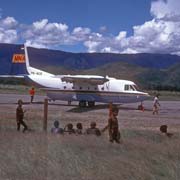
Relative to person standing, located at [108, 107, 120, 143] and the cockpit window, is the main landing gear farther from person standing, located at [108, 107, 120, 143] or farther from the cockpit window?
person standing, located at [108, 107, 120, 143]

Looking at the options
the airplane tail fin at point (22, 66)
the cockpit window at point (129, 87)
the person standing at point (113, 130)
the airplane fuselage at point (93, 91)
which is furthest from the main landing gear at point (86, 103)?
the person standing at point (113, 130)

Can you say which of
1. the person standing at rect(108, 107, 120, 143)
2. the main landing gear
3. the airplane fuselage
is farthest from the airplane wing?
the person standing at rect(108, 107, 120, 143)

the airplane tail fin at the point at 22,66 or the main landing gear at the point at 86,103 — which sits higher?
the airplane tail fin at the point at 22,66

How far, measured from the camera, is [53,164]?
11414mm

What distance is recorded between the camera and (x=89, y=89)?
4412cm

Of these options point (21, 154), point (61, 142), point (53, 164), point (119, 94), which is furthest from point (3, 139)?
point (119, 94)

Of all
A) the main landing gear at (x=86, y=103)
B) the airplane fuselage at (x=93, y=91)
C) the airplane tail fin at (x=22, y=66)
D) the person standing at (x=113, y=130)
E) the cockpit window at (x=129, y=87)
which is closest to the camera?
the person standing at (x=113, y=130)

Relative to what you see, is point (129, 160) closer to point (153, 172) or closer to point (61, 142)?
point (153, 172)

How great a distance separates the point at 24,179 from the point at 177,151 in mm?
4706

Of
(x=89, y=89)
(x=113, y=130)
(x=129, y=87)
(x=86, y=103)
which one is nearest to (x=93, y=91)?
(x=89, y=89)

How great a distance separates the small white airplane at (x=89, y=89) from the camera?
139 feet

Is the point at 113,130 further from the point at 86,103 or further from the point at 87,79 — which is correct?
the point at 86,103

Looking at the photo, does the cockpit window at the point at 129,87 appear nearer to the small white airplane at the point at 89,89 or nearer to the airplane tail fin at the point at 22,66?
the small white airplane at the point at 89,89

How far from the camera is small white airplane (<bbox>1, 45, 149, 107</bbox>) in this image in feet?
139
